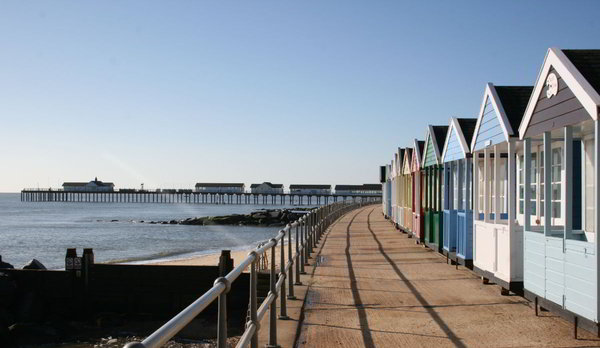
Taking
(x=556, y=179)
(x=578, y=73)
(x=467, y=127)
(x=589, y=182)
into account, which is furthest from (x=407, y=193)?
(x=578, y=73)

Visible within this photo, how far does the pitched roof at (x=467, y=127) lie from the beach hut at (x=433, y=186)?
175cm

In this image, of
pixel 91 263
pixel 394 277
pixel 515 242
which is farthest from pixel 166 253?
pixel 515 242

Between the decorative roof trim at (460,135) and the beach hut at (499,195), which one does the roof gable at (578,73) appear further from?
the decorative roof trim at (460,135)

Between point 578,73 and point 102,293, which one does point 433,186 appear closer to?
point 102,293

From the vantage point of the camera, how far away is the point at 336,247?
17.0 meters

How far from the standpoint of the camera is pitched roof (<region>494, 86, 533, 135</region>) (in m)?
9.21

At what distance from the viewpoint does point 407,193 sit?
21969 millimetres

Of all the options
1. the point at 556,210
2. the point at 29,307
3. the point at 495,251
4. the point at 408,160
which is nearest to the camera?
the point at 556,210

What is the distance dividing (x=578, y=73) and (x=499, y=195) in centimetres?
387

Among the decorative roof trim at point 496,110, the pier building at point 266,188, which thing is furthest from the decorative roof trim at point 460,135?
the pier building at point 266,188

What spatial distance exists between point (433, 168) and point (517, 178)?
16.9 ft

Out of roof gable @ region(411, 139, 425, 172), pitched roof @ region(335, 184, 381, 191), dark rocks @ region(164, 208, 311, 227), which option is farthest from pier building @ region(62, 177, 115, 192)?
roof gable @ region(411, 139, 425, 172)

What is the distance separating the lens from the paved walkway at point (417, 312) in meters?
6.39

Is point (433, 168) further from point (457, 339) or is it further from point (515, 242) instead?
point (457, 339)
